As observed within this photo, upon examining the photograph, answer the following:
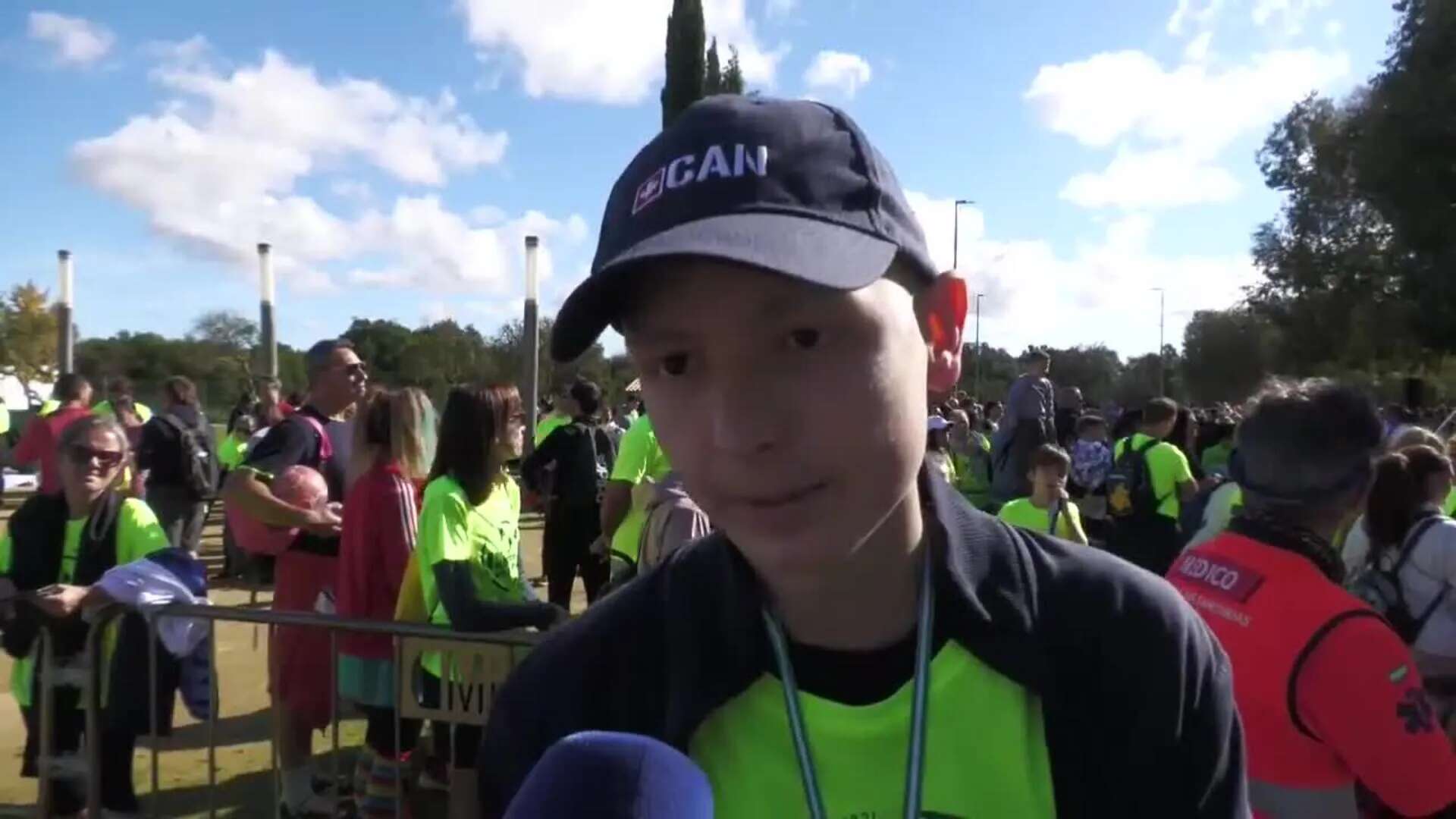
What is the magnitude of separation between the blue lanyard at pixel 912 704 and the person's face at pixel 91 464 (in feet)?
13.7

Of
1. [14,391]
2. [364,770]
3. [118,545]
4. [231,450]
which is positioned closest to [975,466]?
[231,450]

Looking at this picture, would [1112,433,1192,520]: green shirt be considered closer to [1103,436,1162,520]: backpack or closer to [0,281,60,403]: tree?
[1103,436,1162,520]: backpack

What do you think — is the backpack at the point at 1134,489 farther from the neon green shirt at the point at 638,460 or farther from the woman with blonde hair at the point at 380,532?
the woman with blonde hair at the point at 380,532

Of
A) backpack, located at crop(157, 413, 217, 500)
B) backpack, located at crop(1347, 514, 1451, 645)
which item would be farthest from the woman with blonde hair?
backpack, located at crop(157, 413, 217, 500)

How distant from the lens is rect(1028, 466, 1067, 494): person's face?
6.63 metres

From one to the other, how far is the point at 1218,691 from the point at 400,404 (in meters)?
4.19

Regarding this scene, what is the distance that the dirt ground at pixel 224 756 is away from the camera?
5543 millimetres

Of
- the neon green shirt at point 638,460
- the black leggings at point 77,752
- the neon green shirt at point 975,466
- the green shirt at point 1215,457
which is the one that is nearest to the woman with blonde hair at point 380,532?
the black leggings at point 77,752

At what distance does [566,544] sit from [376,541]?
370cm

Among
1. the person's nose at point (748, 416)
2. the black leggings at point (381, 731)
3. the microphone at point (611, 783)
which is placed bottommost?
the black leggings at point (381, 731)

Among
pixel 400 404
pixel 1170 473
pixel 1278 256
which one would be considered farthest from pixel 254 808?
pixel 1278 256

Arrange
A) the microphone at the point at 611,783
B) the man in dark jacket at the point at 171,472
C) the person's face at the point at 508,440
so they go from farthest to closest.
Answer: the man in dark jacket at the point at 171,472 → the person's face at the point at 508,440 → the microphone at the point at 611,783

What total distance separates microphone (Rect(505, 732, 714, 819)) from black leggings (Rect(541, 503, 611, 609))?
765 centimetres

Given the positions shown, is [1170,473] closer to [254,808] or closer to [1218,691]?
[254,808]
